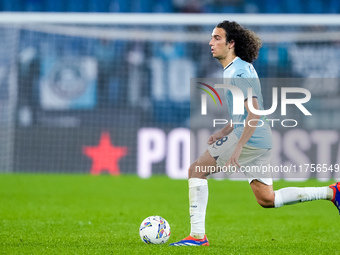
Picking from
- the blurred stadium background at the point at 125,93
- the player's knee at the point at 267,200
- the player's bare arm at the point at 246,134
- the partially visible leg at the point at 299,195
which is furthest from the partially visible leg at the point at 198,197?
the blurred stadium background at the point at 125,93

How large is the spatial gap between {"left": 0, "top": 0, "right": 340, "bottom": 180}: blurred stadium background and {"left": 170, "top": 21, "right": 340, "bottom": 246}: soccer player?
7.82m

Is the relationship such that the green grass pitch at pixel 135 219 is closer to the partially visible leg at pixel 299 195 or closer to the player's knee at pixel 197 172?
the partially visible leg at pixel 299 195

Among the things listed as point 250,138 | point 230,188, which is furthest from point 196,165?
point 230,188

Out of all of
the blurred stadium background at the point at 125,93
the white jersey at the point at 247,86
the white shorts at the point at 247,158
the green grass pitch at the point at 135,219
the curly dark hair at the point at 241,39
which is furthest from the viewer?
the blurred stadium background at the point at 125,93

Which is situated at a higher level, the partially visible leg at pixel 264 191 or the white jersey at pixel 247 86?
the white jersey at pixel 247 86

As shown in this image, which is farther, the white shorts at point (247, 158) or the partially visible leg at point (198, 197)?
the partially visible leg at point (198, 197)

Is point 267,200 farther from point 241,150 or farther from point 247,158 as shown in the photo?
point 241,150

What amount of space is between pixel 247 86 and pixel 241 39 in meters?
0.64

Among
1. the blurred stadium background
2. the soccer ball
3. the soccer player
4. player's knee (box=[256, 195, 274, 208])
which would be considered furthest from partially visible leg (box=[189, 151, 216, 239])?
the blurred stadium background

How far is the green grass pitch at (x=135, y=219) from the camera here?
18.3ft

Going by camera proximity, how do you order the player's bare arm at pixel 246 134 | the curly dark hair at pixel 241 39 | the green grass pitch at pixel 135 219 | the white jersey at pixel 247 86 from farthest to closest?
the curly dark hair at pixel 241 39, the green grass pitch at pixel 135 219, the white jersey at pixel 247 86, the player's bare arm at pixel 246 134

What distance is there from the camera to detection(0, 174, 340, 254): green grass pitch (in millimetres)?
5590

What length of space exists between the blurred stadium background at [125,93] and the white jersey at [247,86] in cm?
793

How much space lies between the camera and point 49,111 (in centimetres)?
1467
